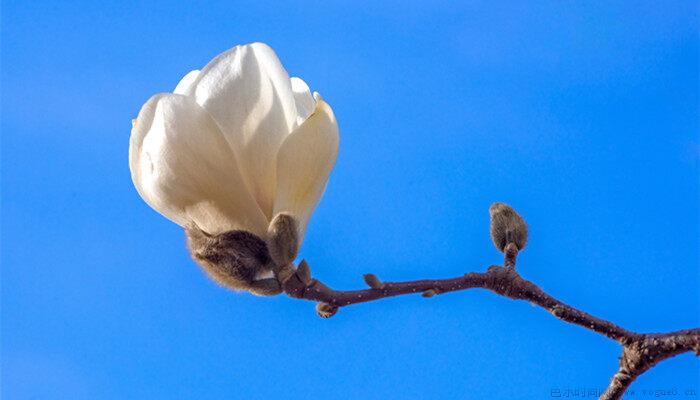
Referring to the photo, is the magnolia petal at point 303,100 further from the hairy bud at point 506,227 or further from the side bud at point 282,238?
the hairy bud at point 506,227

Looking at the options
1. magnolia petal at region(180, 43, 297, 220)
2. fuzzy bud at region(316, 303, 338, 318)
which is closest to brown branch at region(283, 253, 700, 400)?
fuzzy bud at region(316, 303, 338, 318)

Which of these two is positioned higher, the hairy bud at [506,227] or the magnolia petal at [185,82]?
the magnolia petal at [185,82]

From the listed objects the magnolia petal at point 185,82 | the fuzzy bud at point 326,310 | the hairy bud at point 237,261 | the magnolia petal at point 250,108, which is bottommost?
the fuzzy bud at point 326,310

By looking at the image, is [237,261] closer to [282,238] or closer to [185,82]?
[282,238]

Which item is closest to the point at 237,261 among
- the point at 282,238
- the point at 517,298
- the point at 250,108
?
the point at 282,238

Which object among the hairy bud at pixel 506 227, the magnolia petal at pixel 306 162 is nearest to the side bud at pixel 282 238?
the magnolia petal at pixel 306 162

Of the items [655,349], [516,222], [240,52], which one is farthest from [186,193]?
[655,349]

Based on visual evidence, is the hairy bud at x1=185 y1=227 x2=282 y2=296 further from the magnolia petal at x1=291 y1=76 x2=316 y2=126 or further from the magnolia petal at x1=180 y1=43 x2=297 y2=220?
the magnolia petal at x1=291 y1=76 x2=316 y2=126
